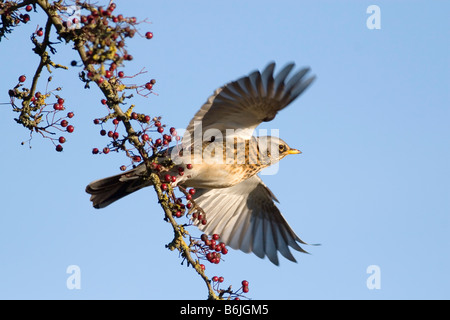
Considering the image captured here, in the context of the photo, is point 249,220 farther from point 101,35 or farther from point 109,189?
point 101,35

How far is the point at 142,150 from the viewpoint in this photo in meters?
3.67

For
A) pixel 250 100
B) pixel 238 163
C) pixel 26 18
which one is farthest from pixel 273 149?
pixel 26 18

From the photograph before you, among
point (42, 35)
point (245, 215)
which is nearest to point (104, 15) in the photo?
point (42, 35)

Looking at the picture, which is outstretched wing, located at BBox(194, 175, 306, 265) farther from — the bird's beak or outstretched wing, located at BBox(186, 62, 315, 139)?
outstretched wing, located at BBox(186, 62, 315, 139)

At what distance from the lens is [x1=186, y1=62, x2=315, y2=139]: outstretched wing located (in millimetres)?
4734

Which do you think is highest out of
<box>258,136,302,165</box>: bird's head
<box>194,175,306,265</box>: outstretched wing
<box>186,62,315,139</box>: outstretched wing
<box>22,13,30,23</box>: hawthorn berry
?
<box>22,13,30,23</box>: hawthorn berry

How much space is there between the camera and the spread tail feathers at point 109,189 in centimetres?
526

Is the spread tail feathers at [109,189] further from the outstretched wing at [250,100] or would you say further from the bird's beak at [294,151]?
the bird's beak at [294,151]

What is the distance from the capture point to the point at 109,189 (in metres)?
5.35

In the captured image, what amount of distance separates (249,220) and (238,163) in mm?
1292

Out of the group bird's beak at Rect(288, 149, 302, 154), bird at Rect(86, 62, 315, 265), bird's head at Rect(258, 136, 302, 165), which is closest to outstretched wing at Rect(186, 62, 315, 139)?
bird at Rect(86, 62, 315, 265)

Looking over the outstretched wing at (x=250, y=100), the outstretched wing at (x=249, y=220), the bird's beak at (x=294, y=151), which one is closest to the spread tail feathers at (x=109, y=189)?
the outstretched wing at (x=250, y=100)

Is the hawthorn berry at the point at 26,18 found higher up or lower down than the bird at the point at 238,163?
higher up

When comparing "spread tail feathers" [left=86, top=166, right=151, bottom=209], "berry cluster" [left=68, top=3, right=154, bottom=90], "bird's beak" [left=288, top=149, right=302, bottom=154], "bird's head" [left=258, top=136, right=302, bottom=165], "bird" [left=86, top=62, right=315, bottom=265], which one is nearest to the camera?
"berry cluster" [left=68, top=3, right=154, bottom=90]
